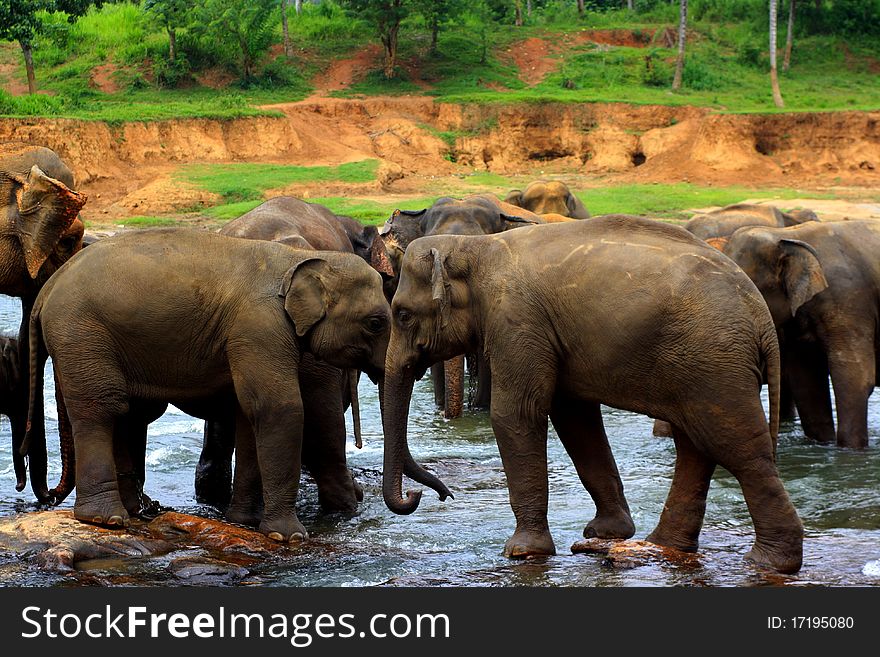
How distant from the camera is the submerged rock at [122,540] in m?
6.02

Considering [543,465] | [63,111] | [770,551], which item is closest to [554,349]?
[543,465]

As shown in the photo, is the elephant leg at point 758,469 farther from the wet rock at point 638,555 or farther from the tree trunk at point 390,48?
the tree trunk at point 390,48

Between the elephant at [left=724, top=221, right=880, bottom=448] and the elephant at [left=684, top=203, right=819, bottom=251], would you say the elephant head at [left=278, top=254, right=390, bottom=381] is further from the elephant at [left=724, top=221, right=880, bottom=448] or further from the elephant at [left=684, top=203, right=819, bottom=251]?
the elephant at [left=684, top=203, right=819, bottom=251]

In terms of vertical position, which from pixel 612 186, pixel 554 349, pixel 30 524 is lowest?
pixel 612 186

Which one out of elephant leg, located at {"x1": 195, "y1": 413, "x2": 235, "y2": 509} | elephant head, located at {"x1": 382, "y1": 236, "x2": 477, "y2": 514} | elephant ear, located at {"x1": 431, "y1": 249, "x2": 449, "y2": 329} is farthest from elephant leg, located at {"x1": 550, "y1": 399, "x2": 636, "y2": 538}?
elephant leg, located at {"x1": 195, "y1": 413, "x2": 235, "y2": 509}

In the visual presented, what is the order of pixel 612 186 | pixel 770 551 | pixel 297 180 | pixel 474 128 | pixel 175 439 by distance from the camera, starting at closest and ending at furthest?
pixel 770 551, pixel 175 439, pixel 297 180, pixel 612 186, pixel 474 128

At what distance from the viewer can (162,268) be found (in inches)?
256

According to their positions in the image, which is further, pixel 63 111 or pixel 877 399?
pixel 63 111

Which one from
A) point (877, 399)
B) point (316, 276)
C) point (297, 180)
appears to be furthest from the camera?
point (297, 180)

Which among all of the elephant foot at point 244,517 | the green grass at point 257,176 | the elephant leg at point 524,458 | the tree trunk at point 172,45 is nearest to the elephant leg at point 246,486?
the elephant foot at point 244,517

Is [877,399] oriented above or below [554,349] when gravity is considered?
below

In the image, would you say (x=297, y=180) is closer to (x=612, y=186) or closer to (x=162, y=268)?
(x=612, y=186)

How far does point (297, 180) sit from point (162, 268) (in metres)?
21.7

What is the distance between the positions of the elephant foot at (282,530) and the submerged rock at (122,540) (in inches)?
2.4
